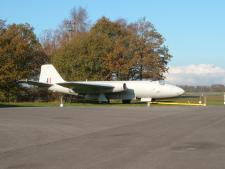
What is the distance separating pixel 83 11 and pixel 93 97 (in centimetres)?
3906

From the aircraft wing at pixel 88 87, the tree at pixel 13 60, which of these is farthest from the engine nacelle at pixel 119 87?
the tree at pixel 13 60

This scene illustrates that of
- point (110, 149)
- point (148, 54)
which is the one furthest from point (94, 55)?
point (110, 149)

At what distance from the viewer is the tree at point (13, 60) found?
199ft

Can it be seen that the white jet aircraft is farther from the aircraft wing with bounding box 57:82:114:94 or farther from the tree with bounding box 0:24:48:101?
the tree with bounding box 0:24:48:101

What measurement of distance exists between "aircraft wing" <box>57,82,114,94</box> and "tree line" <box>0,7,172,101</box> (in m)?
12.0

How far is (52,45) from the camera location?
88750 millimetres

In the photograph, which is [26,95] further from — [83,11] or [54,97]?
[83,11]

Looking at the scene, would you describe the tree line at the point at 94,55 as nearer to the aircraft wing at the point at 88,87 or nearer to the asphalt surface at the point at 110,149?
the aircraft wing at the point at 88,87

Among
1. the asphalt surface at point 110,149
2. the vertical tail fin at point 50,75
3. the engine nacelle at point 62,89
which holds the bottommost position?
the asphalt surface at point 110,149

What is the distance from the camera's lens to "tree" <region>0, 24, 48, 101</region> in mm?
60750

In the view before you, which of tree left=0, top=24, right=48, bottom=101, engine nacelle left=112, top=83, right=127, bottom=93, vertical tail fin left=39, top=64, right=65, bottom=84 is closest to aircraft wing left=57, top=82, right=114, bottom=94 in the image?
engine nacelle left=112, top=83, right=127, bottom=93

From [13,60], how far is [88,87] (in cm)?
1608

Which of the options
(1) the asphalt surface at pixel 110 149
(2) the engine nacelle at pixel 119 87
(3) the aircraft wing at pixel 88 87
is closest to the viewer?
(1) the asphalt surface at pixel 110 149

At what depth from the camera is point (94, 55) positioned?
65312mm
